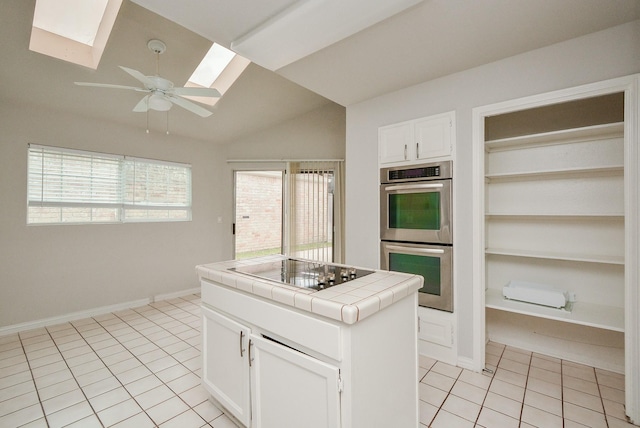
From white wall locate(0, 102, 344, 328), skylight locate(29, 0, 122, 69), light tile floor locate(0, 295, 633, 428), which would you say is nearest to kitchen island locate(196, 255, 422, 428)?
light tile floor locate(0, 295, 633, 428)

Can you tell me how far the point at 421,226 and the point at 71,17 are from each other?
11.9 feet

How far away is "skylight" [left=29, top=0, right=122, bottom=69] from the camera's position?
2.32m

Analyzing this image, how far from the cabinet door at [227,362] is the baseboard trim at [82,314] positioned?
267 centimetres

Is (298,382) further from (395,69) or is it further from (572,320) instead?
(395,69)

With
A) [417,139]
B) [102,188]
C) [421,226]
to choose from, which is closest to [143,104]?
[102,188]

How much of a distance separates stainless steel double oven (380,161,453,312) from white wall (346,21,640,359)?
0.26 ft

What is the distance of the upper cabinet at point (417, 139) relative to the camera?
95.7 inches

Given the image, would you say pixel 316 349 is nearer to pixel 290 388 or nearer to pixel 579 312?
pixel 290 388

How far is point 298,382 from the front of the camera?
49.0 inches

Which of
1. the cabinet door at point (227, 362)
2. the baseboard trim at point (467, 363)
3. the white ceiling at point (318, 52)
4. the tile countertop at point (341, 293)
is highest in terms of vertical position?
the white ceiling at point (318, 52)

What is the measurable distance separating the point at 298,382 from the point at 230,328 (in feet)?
1.85

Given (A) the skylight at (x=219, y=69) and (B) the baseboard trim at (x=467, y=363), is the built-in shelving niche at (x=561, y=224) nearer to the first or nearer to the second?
(B) the baseboard trim at (x=467, y=363)

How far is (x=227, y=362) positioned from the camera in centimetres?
166

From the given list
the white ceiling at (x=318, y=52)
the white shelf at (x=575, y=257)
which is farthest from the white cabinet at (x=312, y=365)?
the white ceiling at (x=318, y=52)
